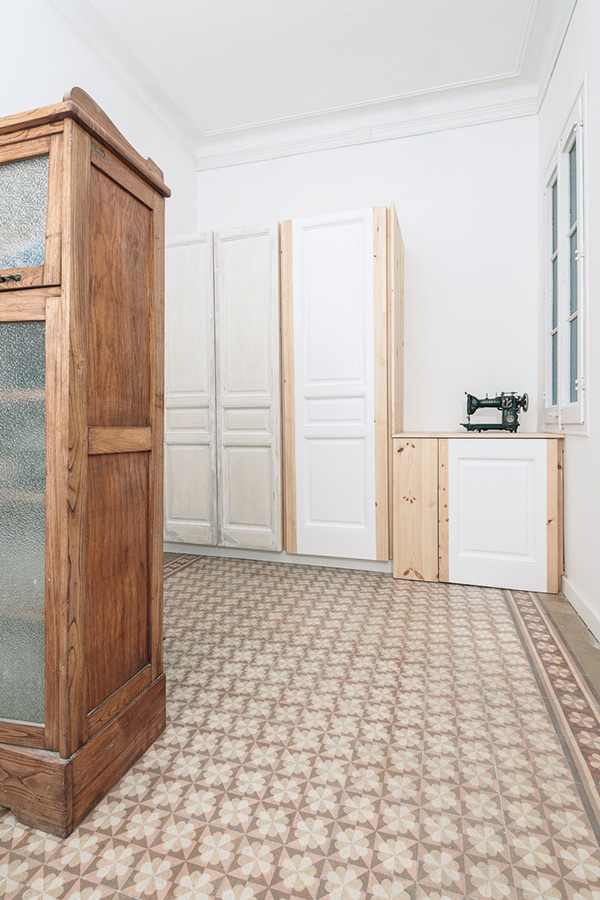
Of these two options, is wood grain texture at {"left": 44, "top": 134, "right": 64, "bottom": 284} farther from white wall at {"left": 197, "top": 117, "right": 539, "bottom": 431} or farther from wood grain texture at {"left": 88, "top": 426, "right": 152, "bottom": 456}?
white wall at {"left": 197, "top": 117, "right": 539, "bottom": 431}

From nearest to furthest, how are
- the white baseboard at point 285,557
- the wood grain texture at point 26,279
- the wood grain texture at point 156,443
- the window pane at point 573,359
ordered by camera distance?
the wood grain texture at point 26,279
the wood grain texture at point 156,443
the window pane at point 573,359
the white baseboard at point 285,557

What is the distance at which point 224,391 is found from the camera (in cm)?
344

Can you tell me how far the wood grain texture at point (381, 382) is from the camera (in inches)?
119

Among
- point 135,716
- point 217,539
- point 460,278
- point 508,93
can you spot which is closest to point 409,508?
point 217,539

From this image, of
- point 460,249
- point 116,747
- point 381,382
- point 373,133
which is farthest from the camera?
point 373,133

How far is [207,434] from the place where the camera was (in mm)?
3477

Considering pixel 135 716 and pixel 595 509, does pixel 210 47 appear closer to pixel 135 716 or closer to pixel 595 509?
pixel 595 509

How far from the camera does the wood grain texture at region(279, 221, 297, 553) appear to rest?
3.26 m

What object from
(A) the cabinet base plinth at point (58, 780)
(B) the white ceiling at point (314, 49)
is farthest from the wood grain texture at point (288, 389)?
(A) the cabinet base plinth at point (58, 780)

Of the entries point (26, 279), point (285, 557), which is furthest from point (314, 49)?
point (285, 557)

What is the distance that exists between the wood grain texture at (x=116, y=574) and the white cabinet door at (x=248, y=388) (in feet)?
6.29

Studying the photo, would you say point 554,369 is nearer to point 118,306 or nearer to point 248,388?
point 248,388

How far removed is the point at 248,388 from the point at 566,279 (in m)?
2.00

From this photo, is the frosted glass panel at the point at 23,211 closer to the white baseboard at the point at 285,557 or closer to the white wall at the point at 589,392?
the white wall at the point at 589,392
